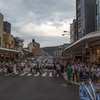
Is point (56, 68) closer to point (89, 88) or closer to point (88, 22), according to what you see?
point (89, 88)

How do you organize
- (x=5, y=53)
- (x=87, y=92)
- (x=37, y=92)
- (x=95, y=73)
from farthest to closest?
(x=5, y=53)
(x=95, y=73)
(x=37, y=92)
(x=87, y=92)

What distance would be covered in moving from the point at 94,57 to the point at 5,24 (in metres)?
64.9

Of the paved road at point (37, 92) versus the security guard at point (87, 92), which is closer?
the security guard at point (87, 92)

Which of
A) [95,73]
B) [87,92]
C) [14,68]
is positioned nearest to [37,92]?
[95,73]

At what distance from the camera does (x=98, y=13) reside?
122ft

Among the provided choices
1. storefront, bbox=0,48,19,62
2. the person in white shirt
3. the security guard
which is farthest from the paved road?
storefront, bbox=0,48,19,62

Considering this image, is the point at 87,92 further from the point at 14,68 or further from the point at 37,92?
the point at 14,68

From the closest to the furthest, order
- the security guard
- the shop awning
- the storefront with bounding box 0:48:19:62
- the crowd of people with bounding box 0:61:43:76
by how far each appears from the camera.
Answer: the security guard
the shop awning
the crowd of people with bounding box 0:61:43:76
the storefront with bounding box 0:48:19:62

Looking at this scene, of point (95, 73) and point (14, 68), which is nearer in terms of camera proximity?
point (95, 73)

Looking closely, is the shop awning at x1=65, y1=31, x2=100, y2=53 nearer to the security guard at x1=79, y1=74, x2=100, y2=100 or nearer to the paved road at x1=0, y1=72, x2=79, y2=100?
the paved road at x1=0, y1=72, x2=79, y2=100

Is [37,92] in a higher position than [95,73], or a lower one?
lower

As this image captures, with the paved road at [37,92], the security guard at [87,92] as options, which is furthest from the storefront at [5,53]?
the security guard at [87,92]

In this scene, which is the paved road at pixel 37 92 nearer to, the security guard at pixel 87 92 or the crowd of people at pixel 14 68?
the security guard at pixel 87 92

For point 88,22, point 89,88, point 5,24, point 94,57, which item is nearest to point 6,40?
point 5,24
